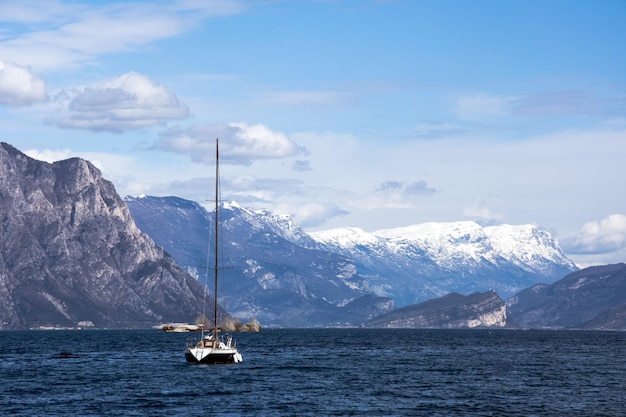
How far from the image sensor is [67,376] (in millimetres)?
166125

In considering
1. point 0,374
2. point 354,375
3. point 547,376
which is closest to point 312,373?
point 354,375

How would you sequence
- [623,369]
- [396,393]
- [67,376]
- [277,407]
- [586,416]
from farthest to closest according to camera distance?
[623,369] < [67,376] < [396,393] < [277,407] < [586,416]

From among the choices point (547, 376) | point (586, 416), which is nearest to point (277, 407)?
point (586, 416)

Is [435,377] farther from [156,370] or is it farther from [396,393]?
[156,370]

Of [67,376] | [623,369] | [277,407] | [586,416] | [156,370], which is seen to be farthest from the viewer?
[623,369]

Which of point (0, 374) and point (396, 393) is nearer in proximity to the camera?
point (396, 393)

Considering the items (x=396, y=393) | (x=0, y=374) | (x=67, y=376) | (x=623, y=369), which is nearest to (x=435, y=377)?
(x=396, y=393)

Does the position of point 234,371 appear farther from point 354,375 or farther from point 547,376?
point 547,376

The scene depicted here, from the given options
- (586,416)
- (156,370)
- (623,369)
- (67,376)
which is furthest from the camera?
(623,369)

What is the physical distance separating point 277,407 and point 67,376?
57392 millimetres

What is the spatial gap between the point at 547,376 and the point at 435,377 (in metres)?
18.8

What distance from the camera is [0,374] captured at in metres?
172

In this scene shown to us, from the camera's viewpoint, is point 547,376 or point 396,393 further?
point 547,376

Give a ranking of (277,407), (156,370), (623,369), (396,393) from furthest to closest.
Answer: (623,369) → (156,370) → (396,393) → (277,407)
